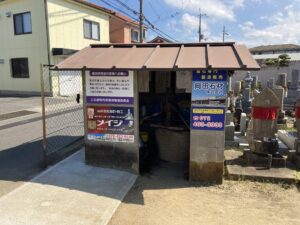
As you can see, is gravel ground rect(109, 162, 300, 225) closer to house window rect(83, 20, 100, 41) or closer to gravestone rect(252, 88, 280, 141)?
gravestone rect(252, 88, 280, 141)

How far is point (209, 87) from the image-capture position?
4.81 meters

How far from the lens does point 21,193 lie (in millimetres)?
4422

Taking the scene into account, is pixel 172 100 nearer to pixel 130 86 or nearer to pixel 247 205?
pixel 130 86

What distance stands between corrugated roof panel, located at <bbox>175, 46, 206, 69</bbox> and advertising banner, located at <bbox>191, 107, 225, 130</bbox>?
867mm

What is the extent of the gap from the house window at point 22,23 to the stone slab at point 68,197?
51.0 ft

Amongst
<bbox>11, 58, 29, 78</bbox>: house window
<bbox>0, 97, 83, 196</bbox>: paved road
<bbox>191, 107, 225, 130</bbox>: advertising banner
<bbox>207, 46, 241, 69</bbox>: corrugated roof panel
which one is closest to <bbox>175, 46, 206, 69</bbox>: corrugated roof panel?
<bbox>207, 46, 241, 69</bbox>: corrugated roof panel

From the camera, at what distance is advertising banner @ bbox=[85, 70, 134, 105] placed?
5.18 meters

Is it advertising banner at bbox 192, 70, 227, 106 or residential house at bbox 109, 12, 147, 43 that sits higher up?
residential house at bbox 109, 12, 147, 43

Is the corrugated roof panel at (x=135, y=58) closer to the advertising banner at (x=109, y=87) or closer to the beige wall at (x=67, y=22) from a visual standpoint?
the advertising banner at (x=109, y=87)

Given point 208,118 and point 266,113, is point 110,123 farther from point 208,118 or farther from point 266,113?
point 266,113

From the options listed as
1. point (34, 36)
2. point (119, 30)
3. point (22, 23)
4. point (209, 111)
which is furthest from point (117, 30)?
point (209, 111)

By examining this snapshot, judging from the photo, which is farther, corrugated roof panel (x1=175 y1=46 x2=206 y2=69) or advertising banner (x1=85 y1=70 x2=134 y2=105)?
advertising banner (x1=85 y1=70 x2=134 y2=105)

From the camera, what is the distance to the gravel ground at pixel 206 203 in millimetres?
3847

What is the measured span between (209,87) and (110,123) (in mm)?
2084
